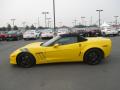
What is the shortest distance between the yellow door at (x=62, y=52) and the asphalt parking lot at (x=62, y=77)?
311mm

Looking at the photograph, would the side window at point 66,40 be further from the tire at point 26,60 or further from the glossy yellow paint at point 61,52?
the tire at point 26,60

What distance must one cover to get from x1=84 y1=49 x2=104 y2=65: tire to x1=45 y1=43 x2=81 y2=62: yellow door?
0.38 meters

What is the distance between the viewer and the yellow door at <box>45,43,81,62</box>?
8.91 meters

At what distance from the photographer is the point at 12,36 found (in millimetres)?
33156

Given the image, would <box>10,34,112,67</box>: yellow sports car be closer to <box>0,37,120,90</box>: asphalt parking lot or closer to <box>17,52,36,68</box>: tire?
<box>17,52,36,68</box>: tire

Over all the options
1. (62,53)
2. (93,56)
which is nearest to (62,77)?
(62,53)

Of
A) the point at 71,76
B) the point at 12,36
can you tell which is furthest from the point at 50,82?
the point at 12,36

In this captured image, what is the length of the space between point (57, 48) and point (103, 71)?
2.17 metres

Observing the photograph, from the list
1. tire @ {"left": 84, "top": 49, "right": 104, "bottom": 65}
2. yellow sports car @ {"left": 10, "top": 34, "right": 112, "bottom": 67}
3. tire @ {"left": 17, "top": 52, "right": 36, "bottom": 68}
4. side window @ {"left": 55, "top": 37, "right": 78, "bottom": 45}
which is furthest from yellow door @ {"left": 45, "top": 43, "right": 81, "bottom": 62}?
tire @ {"left": 17, "top": 52, "right": 36, "bottom": 68}

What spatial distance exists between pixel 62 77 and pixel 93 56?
7.84ft

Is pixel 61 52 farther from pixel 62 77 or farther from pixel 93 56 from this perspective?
pixel 62 77

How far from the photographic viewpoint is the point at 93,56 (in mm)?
8992

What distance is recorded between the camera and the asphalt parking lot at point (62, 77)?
6.08 metres

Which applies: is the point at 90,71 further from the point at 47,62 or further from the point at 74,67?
the point at 47,62
